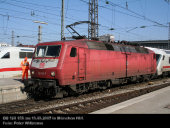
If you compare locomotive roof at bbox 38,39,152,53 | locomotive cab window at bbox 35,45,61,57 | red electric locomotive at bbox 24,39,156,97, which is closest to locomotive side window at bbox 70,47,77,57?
red electric locomotive at bbox 24,39,156,97

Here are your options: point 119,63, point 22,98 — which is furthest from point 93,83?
point 22,98

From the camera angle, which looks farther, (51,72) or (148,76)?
(148,76)

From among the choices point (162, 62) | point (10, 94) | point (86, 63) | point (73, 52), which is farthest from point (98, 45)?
point (162, 62)

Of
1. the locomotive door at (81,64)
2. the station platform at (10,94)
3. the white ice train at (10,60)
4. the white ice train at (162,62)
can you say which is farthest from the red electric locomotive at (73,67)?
the white ice train at (162,62)

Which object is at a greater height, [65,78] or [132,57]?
[132,57]

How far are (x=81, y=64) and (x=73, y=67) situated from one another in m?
0.63

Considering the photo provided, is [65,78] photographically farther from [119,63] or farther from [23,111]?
[119,63]

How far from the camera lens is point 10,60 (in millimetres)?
15398

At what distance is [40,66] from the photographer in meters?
9.07

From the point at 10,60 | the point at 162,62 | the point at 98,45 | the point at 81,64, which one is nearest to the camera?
the point at 81,64

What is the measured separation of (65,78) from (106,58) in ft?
12.1

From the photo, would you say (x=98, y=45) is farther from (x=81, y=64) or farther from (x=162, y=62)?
(x=162, y=62)
